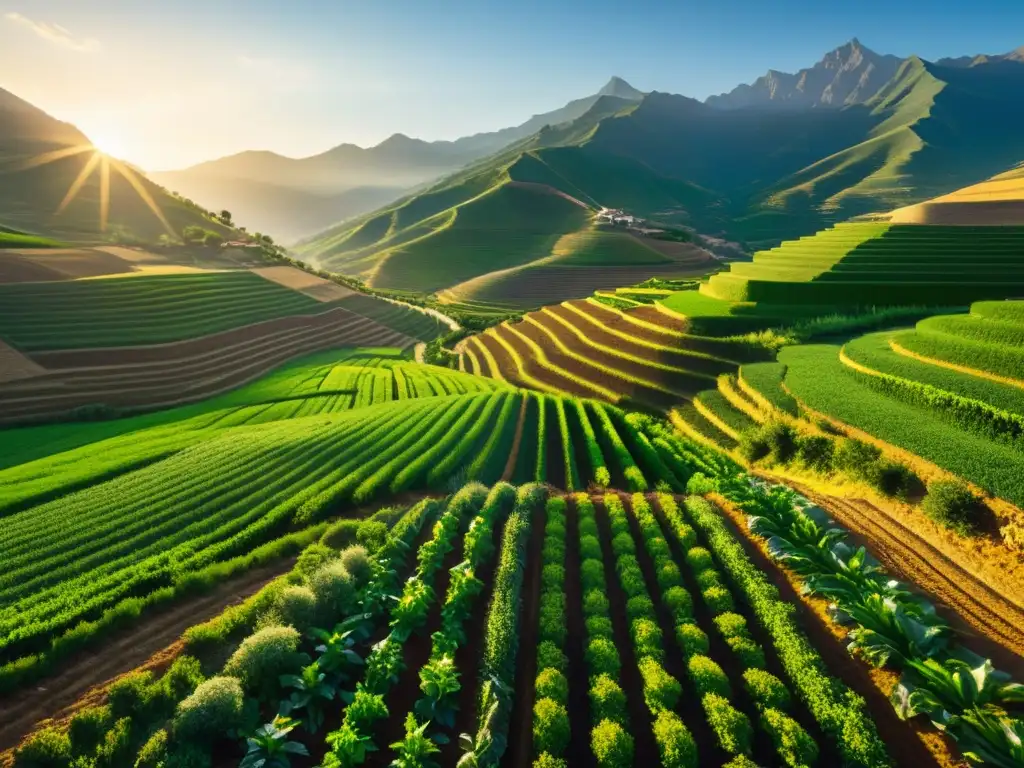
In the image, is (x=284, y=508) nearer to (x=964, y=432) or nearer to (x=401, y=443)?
(x=401, y=443)

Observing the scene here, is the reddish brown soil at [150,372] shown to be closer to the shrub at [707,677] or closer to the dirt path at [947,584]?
the shrub at [707,677]

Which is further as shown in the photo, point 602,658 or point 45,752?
point 602,658

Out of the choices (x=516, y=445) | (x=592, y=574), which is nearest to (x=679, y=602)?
(x=592, y=574)

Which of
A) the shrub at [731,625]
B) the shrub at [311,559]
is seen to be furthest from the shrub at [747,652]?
the shrub at [311,559]

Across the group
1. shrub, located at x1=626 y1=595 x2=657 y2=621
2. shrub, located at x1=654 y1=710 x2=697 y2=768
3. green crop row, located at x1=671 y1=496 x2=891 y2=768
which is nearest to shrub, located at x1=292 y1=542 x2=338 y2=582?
shrub, located at x1=626 y1=595 x2=657 y2=621

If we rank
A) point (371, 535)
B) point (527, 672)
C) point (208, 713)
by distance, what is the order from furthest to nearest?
point (371, 535)
point (527, 672)
point (208, 713)

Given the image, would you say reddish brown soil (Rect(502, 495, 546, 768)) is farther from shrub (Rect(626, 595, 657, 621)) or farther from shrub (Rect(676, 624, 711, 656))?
shrub (Rect(676, 624, 711, 656))

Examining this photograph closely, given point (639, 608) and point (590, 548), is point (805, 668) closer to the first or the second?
point (639, 608)
